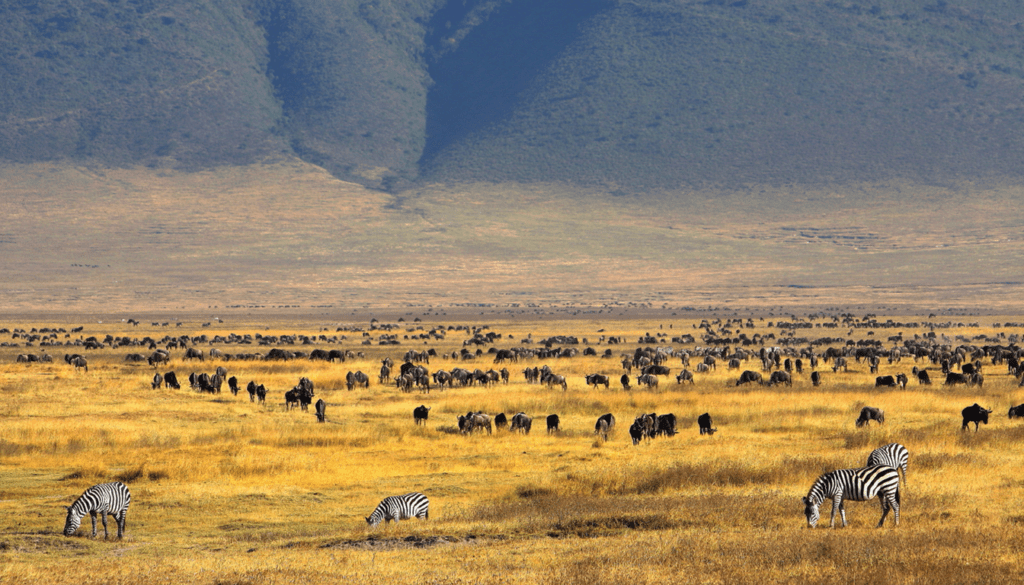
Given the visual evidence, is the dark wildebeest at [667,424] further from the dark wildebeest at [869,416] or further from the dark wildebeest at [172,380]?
the dark wildebeest at [172,380]

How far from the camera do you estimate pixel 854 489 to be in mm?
16438

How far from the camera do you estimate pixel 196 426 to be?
3061 cm

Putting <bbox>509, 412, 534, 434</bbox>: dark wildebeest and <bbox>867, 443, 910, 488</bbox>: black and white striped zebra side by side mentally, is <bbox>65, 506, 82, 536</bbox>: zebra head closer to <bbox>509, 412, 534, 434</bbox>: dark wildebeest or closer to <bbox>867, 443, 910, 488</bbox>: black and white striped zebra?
<bbox>867, 443, 910, 488</bbox>: black and white striped zebra

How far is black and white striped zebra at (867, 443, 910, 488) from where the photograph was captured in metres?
19.6

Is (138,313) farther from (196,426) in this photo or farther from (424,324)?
(196,426)

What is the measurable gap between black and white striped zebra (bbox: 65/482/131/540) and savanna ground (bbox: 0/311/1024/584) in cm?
27

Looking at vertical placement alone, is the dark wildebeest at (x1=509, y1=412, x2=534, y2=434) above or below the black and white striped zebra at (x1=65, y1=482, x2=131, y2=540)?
above

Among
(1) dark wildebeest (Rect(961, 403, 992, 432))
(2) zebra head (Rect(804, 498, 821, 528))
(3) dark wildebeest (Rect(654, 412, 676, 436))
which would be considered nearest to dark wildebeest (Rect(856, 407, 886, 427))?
(1) dark wildebeest (Rect(961, 403, 992, 432))

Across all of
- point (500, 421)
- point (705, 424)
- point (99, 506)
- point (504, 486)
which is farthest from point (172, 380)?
point (99, 506)

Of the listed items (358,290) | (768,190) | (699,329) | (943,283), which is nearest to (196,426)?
(699,329)

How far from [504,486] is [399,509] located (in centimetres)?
393

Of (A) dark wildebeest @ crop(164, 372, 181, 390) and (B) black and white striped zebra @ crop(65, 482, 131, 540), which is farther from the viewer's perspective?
(A) dark wildebeest @ crop(164, 372, 181, 390)

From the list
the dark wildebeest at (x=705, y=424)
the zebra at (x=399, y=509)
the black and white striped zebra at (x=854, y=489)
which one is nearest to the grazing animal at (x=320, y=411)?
the dark wildebeest at (x=705, y=424)

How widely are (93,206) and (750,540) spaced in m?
183
